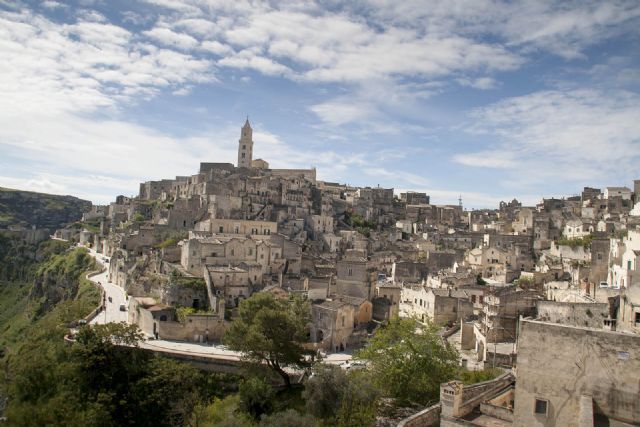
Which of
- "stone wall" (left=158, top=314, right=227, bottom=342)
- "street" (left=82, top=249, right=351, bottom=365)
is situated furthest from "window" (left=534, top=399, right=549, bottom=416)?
"stone wall" (left=158, top=314, right=227, bottom=342)

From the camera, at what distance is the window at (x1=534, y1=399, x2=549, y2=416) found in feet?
52.7

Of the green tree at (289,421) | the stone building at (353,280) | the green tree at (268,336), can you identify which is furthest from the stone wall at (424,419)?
the stone building at (353,280)

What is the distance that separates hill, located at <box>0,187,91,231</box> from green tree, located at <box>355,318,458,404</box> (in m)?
118

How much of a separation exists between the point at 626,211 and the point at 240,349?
50.3m

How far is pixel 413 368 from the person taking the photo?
25906 mm

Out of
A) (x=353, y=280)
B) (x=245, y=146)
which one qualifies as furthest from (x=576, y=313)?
(x=245, y=146)

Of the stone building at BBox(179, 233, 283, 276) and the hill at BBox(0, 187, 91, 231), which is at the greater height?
the hill at BBox(0, 187, 91, 231)

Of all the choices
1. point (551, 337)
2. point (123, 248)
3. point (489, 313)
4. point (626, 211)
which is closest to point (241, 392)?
point (489, 313)

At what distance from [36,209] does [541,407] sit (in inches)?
5573

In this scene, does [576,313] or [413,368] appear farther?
[576,313]

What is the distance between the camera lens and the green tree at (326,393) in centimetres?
2573

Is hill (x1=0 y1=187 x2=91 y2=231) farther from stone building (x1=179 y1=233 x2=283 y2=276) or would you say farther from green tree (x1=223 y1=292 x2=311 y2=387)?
green tree (x1=223 y1=292 x2=311 y2=387)

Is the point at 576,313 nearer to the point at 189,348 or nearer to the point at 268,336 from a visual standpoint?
the point at 268,336

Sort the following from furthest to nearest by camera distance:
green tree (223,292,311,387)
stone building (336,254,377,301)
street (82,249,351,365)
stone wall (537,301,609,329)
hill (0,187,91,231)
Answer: hill (0,187,91,231) < stone building (336,254,377,301) < street (82,249,351,365) < green tree (223,292,311,387) < stone wall (537,301,609,329)
